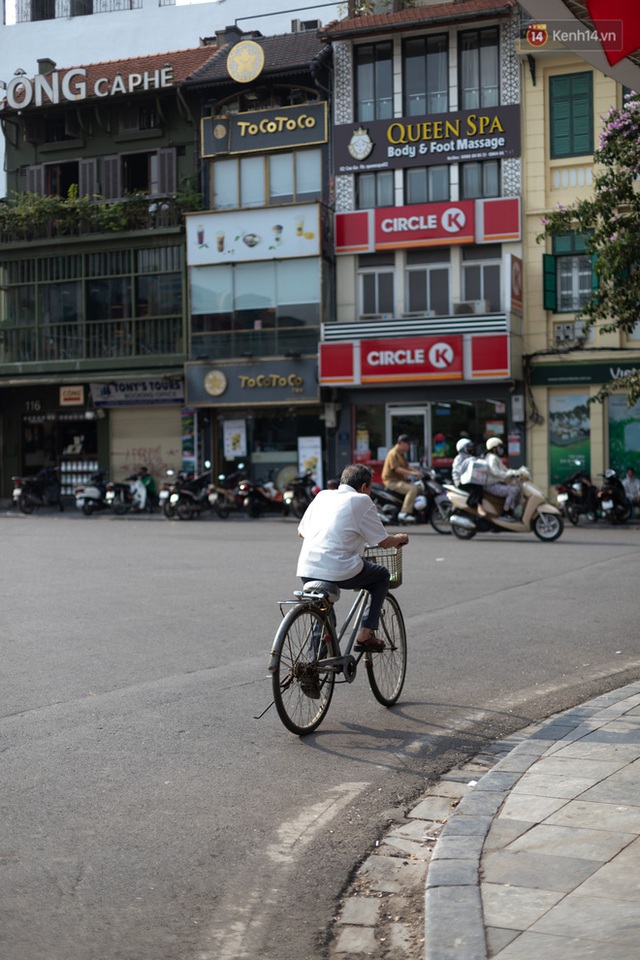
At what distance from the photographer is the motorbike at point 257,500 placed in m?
28.0

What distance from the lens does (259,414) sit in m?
33.1

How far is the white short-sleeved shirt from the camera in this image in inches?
273

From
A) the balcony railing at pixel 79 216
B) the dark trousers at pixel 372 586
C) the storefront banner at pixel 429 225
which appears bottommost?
the dark trousers at pixel 372 586

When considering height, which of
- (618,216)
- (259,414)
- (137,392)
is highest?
(618,216)

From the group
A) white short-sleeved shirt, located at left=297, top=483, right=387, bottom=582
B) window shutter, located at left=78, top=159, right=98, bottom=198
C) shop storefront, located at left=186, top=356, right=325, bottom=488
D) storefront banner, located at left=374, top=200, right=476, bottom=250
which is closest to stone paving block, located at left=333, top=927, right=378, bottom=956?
white short-sleeved shirt, located at left=297, top=483, right=387, bottom=582

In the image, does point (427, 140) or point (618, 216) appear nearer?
point (618, 216)

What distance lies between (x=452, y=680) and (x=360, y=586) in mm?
1638

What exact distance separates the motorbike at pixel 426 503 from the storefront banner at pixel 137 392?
11124 mm

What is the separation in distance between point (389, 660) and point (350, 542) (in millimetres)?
1011

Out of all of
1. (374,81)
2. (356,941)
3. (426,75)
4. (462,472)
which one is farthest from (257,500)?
(356,941)

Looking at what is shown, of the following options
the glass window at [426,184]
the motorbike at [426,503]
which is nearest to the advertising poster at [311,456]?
the glass window at [426,184]

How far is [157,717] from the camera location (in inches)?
280

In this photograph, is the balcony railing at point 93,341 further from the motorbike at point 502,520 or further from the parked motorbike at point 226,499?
the motorbike at point 502,520

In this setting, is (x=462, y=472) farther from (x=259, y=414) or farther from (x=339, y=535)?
(x=339, y=535)
